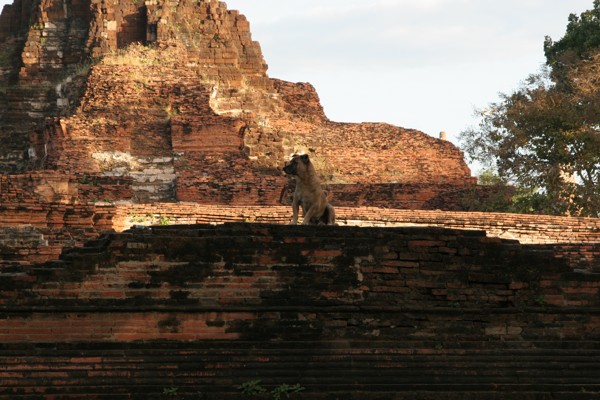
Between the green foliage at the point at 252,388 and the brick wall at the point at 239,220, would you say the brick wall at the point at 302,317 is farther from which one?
the brick wall at the point at 239,220

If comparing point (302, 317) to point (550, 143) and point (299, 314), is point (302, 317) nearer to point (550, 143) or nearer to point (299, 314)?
point (299, 314)

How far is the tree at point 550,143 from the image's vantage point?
84.7 ft

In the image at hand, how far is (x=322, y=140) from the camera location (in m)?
30.4

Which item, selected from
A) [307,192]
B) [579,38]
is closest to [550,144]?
[579,38]

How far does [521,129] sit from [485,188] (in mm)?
1505

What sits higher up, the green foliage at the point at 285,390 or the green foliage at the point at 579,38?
the green foliage at the point at 579,38

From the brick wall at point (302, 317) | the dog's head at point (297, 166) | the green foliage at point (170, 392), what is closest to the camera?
the green foliage at point (170, 392)

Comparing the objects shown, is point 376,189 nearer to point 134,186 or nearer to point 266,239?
point 134,186

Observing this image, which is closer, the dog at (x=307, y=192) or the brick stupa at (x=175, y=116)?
the dog at (x=307, y=192)

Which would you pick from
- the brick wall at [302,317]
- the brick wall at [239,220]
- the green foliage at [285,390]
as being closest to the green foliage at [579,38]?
the brick wall at [239,220]

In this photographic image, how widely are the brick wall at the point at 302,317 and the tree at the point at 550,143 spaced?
1346 cm

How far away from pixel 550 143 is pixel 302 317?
51.7 feet

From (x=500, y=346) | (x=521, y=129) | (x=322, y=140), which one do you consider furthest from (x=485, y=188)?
(x=500, y=346)

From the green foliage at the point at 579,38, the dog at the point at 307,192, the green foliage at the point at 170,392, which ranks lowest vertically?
the green foliage at the point at 170,392
